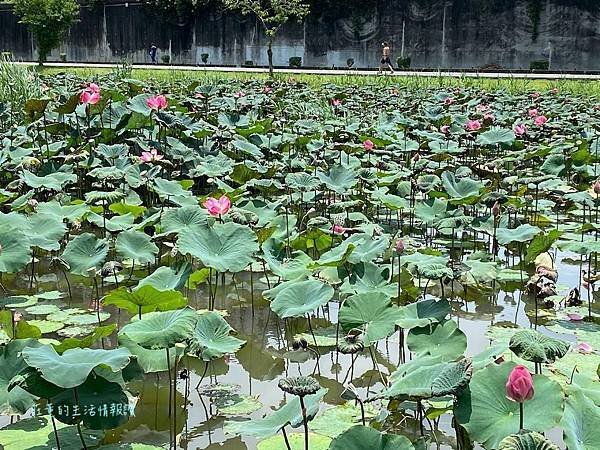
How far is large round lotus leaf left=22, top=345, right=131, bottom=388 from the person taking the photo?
1.15m

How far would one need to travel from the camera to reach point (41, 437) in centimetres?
140

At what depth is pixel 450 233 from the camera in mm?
3180

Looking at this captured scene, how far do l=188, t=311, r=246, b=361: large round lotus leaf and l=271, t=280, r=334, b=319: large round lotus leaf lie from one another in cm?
19

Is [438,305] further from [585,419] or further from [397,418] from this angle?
[585,419]

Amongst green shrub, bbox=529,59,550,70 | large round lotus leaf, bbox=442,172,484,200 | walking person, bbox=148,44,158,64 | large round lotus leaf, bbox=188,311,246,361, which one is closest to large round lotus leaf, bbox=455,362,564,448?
large round lotus leaf, bbox=188,311,246,361

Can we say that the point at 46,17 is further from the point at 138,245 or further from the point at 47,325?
the point at 47,325

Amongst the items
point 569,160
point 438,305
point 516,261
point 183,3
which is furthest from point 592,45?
point 438,305

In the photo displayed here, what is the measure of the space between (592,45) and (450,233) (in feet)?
59.7

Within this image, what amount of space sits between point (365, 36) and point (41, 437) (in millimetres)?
21315

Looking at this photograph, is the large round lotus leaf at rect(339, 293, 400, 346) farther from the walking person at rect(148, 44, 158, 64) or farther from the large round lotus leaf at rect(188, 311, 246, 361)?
the walking person at rect(148, 44, 158, 64)

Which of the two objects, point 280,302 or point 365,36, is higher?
point 365,36

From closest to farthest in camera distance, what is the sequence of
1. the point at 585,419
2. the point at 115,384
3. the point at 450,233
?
the point at 585,419, the point at 115,384, the point at 450,233

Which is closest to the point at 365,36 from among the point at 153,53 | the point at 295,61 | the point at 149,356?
the point at 295,61

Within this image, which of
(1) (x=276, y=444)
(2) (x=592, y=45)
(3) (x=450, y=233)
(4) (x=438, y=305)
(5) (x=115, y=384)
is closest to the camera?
(5) (x=115, y=384)
